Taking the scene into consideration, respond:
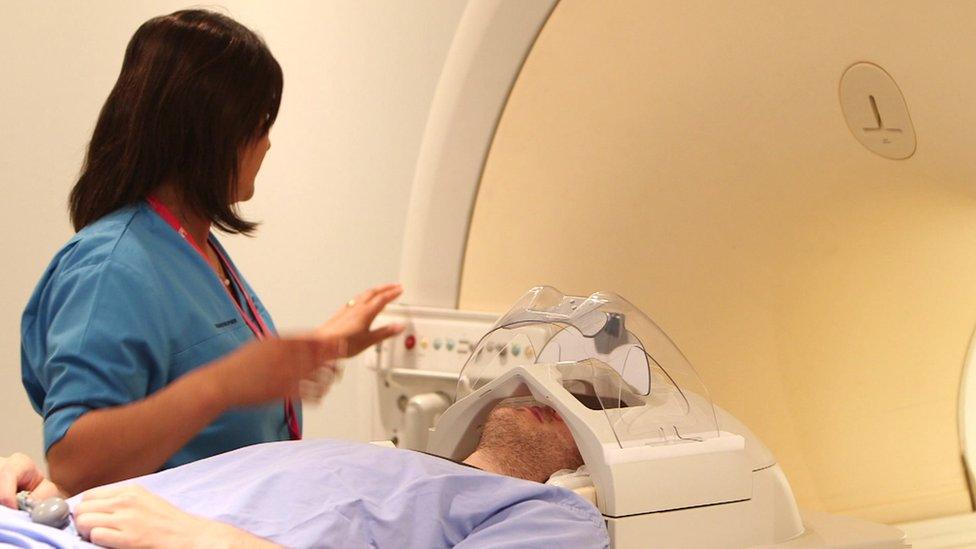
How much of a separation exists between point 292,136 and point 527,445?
1.58 metres

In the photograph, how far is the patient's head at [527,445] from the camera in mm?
1527

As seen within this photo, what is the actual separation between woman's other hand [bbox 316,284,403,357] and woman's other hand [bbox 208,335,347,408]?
0.09 ft

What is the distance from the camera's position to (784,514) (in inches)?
58.4

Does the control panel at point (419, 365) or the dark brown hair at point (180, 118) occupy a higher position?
the dark brown hair at point (180, 118)

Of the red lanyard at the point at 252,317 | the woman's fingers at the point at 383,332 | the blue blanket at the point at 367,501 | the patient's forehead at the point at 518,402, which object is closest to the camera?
the blue blanket at the point at 367,501

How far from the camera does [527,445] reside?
60.7 inches

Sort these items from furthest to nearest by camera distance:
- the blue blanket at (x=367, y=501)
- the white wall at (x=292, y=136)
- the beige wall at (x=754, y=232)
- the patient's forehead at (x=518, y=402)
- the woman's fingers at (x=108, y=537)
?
the white wall at (x=292, y=136), the beige wall at (x=754, y=232), the patient's forehead at (x=518, y=402), the blue blanket at (x=367, y=501), the woman's fingers at (x=108, y=537)

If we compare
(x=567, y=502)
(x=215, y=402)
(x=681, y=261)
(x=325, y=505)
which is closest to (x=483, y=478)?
(x=567, y=502)

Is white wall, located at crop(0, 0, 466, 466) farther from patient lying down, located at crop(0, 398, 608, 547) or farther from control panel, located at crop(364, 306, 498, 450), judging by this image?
patient lying down, located at crop(0, 398, 608, 547)

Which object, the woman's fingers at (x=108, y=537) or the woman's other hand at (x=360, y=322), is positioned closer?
the woman's fingers at (x=108, y=537)

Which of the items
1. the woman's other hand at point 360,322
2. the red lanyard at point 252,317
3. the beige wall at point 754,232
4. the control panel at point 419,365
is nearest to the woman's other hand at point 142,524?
the woman's other hand at point 360,322

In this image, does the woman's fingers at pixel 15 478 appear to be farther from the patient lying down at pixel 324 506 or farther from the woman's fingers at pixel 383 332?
the woman's fingers at pixel 383 332

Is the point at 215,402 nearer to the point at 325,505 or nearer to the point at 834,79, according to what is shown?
the point at 325,505

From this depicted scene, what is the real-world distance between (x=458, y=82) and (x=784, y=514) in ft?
3.21
